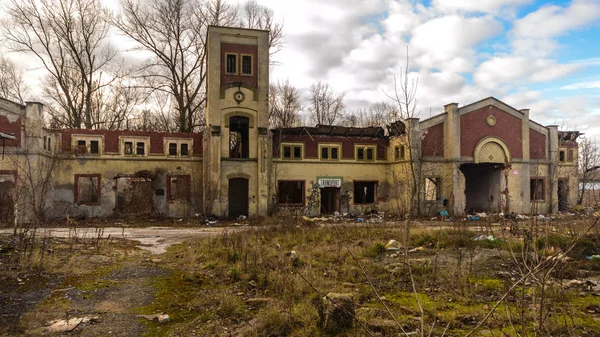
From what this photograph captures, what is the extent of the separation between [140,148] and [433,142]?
64.4 ft

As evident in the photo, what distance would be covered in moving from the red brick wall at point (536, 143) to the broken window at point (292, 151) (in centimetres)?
1709

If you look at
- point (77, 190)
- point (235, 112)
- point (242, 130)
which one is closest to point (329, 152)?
point (242, 130)

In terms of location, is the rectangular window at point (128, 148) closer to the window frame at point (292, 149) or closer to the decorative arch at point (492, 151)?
the window frame at point (292, 149)

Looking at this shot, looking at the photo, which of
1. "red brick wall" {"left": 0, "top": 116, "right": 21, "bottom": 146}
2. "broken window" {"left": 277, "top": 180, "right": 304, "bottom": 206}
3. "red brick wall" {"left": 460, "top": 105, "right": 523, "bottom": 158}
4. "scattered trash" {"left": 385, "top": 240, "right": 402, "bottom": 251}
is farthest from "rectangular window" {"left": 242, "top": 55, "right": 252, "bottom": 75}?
"scattered trash" {"left": 385, "top": 240, "right": 402, "bottom": 251}

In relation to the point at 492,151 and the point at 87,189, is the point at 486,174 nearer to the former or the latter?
the point at 492,151

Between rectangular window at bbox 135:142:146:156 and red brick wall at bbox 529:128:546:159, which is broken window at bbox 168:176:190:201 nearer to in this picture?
rectangular window at bbox 135:142:146:156

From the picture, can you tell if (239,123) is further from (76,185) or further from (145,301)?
(145,301)

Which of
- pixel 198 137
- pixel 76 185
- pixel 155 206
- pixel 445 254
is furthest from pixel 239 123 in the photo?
pixel 445 254

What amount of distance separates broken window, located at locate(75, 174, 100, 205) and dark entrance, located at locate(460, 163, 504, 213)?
25.6 meters

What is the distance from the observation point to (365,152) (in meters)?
27.8

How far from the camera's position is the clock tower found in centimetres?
2333

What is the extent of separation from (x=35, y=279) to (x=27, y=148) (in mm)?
15740

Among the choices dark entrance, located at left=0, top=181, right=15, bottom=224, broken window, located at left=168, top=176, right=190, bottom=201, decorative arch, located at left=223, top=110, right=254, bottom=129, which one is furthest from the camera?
broken window, located at left=168, top=176, right=190, bottom=201

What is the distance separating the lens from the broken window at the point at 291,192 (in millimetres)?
26328
